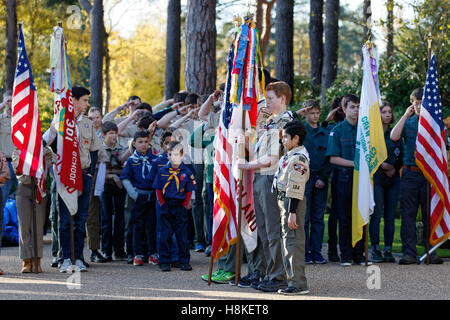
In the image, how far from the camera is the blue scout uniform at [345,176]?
9984 mm

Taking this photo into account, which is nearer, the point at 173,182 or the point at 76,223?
the point at 76,223

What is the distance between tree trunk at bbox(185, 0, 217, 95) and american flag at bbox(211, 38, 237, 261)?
5920mm

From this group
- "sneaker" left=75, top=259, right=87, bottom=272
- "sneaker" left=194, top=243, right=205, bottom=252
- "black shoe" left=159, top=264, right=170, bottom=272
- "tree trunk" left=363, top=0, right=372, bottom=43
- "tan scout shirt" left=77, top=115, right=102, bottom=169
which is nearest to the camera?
"sneaker" left=75, top=259, right=87, bottom=272

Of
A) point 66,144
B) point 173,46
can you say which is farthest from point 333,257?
point 173,46

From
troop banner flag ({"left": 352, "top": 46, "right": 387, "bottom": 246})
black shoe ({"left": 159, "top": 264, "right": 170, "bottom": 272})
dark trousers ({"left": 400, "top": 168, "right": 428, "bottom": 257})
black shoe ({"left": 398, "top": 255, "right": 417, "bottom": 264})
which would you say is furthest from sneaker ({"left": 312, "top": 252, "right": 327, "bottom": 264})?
black shoe ({"left": 159, "top": 264, "right": 170, "bottom": 272})

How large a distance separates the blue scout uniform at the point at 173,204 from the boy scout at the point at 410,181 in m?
2.95

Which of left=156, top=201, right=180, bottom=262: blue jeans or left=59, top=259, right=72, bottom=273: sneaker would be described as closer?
left=59, top=259, right=72, bottom=273: sneaker

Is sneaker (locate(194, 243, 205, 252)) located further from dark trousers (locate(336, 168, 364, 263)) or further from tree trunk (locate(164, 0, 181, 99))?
tree trunk (locate(164, 0, 181, 99))

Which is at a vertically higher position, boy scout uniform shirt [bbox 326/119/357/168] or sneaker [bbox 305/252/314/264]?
boy scout uniform shirt [bbox 326/119/357/168]

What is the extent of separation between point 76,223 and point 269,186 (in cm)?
286

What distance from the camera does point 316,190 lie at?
10195mm

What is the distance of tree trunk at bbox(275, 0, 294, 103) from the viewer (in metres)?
17.9

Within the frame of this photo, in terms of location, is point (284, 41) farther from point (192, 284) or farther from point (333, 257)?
point (192, 284)
